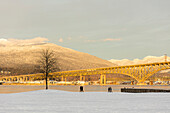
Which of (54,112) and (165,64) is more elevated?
(165,64)

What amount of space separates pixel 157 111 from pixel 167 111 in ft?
2.97

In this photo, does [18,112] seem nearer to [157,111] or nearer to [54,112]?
[54,112]

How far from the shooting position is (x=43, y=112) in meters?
26.9

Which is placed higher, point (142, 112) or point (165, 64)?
point (165, 64)

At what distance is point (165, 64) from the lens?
19788 centimetres

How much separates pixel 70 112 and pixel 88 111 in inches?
70.3

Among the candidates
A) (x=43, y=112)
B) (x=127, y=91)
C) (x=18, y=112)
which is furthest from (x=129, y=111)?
(x=127, y=91)

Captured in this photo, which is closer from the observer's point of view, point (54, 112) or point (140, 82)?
point (54, 112)

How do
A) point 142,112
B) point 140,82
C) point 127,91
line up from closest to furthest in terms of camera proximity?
point 142,112, point 127,91, point 140,82

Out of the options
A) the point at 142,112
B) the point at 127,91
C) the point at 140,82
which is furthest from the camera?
the point at 140,82

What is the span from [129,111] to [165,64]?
178 meters

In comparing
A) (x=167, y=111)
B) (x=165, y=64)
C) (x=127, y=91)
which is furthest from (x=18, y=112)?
(x=165, y=64)

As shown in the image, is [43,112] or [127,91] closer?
[43,112]

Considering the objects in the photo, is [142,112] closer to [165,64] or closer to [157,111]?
[157,111]
